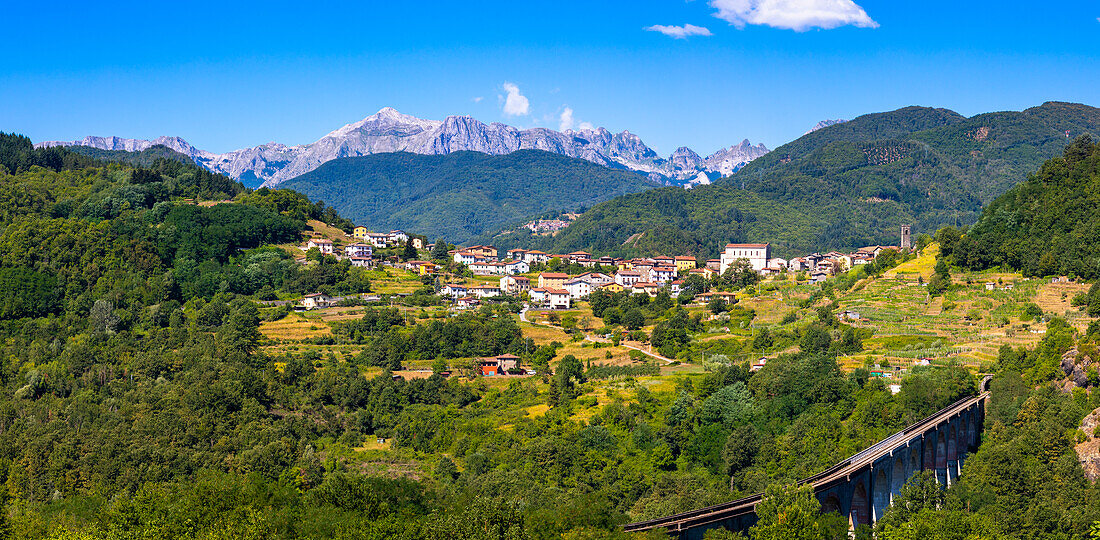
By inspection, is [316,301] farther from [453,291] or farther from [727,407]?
[727,407]

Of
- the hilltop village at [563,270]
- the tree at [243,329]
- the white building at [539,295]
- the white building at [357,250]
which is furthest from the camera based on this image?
the white building at [357,250]

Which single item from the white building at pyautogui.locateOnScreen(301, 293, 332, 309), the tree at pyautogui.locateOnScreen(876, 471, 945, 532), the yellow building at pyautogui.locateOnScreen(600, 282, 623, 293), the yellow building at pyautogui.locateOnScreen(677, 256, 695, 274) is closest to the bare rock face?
the tree at pyautogui.locateOnScreen(876, 471, 945, 532)

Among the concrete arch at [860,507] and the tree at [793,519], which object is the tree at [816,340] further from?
the tree at [793,519]

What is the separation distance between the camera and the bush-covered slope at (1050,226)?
65.9m

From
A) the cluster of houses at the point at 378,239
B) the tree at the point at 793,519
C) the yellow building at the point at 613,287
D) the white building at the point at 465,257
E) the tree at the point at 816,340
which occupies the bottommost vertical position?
the tree at the point at 793,519

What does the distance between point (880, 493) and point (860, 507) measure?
5.17ft

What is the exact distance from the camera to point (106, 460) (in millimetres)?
53312

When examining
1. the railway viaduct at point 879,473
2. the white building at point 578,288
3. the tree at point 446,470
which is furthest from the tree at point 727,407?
the white building at point 578,288

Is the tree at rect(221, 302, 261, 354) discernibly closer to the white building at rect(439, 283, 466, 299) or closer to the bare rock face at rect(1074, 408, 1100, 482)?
the white building at rect(439, 283, 466, 299)

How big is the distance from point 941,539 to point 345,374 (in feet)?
151

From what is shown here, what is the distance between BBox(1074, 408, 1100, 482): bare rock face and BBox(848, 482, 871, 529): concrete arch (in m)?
9.40

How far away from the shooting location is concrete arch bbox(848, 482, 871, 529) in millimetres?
40750

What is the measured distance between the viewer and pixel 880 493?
1662 inches

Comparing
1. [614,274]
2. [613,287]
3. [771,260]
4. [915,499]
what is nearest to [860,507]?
[915,499]
